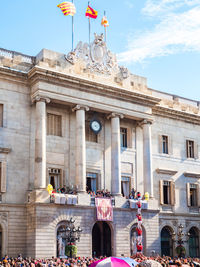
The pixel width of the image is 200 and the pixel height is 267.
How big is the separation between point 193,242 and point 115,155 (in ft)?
48.0

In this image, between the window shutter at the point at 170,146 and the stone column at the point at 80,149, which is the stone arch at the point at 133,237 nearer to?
the stone column at the point at 80,149

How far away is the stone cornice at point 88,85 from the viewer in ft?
128

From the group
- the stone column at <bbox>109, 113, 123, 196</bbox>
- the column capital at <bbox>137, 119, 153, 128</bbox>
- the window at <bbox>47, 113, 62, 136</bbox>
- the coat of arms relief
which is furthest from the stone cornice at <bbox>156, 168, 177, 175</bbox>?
the window at <bbox>47, 113, 62, 136</bbox>

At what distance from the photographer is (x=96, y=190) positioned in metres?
42.7

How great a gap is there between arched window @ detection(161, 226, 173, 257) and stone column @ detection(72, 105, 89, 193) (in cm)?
1196

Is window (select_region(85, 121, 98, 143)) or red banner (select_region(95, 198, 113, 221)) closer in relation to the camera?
red banner (select_region(95, 198, 113, 221))

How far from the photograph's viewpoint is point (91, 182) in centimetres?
4262

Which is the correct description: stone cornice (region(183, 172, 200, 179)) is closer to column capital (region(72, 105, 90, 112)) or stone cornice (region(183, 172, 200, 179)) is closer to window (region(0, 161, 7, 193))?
column capital (region(72, 105, 90, 112))

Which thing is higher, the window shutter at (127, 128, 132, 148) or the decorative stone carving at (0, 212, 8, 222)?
the window shutter at (127, 128, 132, 148)

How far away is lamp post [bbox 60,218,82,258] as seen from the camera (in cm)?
3506

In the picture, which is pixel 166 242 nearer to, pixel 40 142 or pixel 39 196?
pixel 39 196

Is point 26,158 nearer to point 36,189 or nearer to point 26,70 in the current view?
point 36,189

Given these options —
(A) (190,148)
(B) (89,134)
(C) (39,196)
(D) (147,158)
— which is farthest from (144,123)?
(C) (39,196)

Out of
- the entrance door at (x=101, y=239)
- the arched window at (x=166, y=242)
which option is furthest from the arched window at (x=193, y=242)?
the entrance door at (x=101, y=239)
